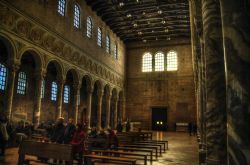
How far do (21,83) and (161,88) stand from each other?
17.1 metres

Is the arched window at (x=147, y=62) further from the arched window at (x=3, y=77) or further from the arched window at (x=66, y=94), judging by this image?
the arched window at (x=3, y=77)

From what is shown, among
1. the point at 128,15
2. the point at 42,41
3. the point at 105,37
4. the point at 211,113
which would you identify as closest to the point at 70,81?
the point at 105,37

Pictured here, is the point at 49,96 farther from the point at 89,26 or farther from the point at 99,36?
the point at 99,36

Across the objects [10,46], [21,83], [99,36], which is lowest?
[21,83]

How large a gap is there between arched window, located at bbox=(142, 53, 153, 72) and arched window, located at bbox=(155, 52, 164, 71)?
79 cm

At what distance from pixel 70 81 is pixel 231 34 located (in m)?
25.7

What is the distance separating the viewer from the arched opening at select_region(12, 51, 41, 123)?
19480 millimetres

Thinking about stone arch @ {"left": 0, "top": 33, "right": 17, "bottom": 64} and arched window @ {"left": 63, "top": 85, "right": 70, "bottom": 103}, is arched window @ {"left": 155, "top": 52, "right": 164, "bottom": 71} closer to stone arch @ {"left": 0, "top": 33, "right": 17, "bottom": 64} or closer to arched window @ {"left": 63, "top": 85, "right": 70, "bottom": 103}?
arched window @ {"left": 63, "top": 85, "right": 70, "bottom": 103}

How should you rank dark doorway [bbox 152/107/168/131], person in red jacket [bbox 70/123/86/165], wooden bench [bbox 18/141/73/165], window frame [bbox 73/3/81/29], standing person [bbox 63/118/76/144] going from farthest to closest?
dark doorway [bbox 152/107/168/131]
window frame [bbox 73/3/81/29]
standing person [bbox 63/118/76/144]
person in red jacket [bbox 70/123/86/165]
wooden bench [bbox 18/141/73/165]

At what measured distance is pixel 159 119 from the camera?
1205 inches

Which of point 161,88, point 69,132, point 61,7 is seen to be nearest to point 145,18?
point 161,88

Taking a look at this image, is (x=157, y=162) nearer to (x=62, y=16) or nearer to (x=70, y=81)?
(x=62, y=16)

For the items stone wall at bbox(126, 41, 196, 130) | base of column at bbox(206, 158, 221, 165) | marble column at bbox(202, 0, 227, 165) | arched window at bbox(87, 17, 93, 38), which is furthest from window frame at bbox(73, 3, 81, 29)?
base of column at bbox(206, 158, 221, 165)

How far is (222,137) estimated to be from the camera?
4.14m
